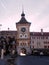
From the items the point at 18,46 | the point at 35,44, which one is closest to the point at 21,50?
the point at 18,46

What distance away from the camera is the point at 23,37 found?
78250mm

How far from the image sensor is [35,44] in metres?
82.2

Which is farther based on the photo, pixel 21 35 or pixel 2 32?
pixel 2 32

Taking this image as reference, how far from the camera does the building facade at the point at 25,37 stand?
77.9 meters

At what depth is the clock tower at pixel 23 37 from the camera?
255 ft

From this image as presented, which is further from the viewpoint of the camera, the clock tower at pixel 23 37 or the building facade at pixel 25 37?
the building facade at pixel 25 37

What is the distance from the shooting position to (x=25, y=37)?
78.0 m

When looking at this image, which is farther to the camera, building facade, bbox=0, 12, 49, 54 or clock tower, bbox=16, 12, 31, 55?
building facade, bbox=0, 12, 49, 54

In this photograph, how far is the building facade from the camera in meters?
77.9

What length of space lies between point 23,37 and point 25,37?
75 cm

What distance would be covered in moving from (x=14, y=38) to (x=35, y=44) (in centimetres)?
817

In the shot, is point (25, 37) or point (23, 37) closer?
point (25, 37)

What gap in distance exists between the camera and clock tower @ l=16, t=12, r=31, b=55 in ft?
255

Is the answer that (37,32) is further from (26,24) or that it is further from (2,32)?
(2,32)
